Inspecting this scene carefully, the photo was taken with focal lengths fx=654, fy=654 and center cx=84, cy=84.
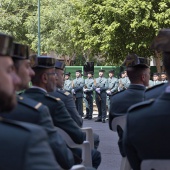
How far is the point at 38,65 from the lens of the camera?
6.19 m

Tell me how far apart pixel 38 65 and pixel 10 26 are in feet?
124

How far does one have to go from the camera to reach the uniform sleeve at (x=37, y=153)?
2.42m

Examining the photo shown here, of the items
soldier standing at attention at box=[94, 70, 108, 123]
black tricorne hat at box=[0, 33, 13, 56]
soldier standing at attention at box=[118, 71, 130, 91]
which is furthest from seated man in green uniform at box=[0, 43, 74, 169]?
soldier standing at attention at box=[118, 71, 130, 91]

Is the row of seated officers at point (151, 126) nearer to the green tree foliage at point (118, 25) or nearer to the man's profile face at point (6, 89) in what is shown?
the man's profile face at point (6, 89)

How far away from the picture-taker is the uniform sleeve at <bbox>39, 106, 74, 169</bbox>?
407 centimetres

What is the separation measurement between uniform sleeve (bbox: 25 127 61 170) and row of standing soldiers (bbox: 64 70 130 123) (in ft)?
63.7

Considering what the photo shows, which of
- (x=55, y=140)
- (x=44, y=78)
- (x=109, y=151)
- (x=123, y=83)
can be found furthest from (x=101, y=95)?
(x=55, y=140)

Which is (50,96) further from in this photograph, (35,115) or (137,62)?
(137,62)

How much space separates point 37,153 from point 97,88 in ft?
67.1

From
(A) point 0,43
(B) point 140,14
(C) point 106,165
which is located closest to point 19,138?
(A) point 0,43

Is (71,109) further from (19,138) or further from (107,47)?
(107,47)

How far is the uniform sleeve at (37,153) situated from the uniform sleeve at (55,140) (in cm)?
148

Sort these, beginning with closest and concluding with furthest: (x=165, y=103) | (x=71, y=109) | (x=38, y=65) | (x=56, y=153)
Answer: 1. (x=165, y=103)
2. (x=56, y=153)
3. (x=38, y=65)
4. (x=71, y=109)

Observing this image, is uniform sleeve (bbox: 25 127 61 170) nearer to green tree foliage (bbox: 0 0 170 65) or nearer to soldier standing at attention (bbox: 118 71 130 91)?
soldier standing at attention (bbox: 118 71 130 91)
